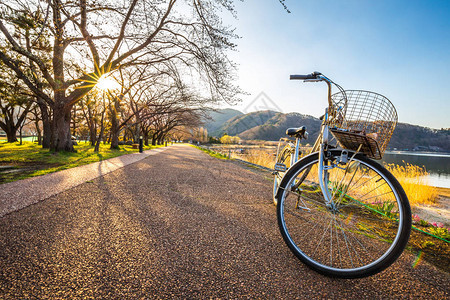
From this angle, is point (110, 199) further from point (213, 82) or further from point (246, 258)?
point (213, 82)

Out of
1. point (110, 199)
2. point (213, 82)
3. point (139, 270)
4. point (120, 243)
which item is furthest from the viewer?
point (213, 82)

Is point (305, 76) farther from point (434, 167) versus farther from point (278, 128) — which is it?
point (278, 128)

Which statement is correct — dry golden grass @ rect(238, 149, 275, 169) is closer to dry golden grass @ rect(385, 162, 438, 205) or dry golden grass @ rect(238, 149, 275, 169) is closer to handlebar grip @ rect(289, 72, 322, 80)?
dry golden grass @ rect(385, 162, 438, 205)

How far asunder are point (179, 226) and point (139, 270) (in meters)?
0.85

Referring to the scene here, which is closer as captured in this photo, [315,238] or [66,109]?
[315,238]

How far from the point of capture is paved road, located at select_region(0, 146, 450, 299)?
50.9 inches

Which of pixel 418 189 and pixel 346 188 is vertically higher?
pixel 346 188

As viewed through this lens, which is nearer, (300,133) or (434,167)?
(300,133)

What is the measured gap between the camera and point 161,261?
5.25ft

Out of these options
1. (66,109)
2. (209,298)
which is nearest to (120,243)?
(209,298)

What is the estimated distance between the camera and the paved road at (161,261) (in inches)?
50.9

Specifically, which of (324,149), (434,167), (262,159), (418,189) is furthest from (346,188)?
(434,167)

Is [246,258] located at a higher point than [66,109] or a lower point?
lower

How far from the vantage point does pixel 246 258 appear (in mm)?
1706
